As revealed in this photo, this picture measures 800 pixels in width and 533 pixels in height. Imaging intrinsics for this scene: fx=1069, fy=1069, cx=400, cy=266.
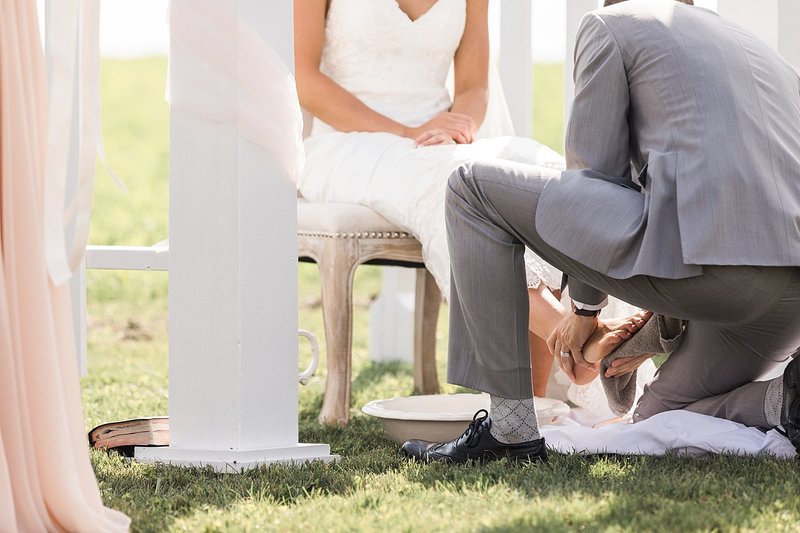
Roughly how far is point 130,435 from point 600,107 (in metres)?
1.30

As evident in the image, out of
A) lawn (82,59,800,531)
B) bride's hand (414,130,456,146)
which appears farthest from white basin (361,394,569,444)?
bride's hand (414,130,456,146)

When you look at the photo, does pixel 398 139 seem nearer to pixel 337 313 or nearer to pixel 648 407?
pixel 337 313

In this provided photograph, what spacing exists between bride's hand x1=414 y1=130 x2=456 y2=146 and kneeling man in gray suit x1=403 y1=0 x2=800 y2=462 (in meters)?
0.95

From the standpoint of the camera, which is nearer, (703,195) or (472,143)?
(703,195)

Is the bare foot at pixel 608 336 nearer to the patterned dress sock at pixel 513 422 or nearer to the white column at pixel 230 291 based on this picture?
the patterned dress sock at pixel 513 422

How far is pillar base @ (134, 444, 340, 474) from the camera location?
2.18 metres

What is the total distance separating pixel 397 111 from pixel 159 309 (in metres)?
4.28

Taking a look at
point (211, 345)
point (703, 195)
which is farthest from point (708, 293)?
point (211, 345)

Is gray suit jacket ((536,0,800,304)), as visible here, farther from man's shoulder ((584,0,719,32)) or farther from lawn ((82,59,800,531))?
lawn ((82,59,800,531))

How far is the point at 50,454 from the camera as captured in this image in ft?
5.27

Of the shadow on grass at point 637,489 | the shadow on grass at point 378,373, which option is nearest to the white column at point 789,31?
the shadow on grass at point 637,489

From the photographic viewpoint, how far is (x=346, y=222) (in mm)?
3084

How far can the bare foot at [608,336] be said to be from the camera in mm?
2457

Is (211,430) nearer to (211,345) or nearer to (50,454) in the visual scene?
(211,345)
